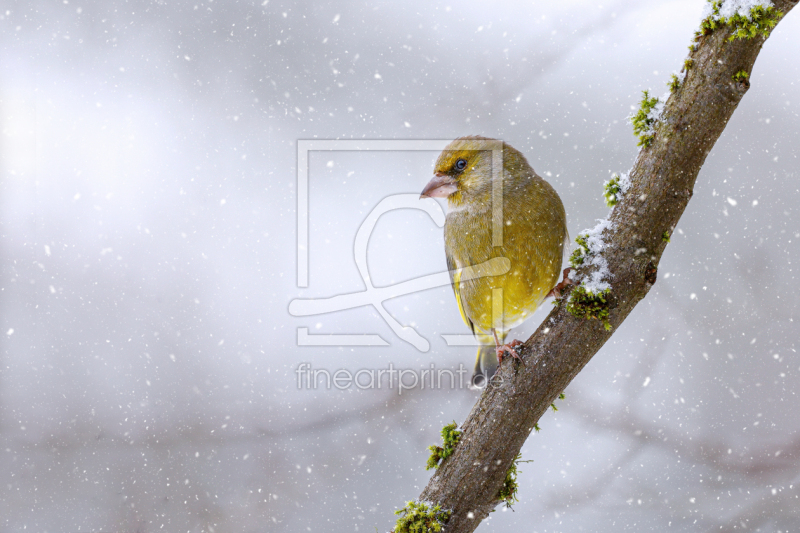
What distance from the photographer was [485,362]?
2.76 m

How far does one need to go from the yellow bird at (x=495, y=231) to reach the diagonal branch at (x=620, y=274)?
0.38 meters

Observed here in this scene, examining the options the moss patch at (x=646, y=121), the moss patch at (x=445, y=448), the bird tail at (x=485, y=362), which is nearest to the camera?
the moss patch at (x=646, y=121)

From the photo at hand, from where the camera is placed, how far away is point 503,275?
2367mm

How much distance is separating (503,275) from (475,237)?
0.68 feet

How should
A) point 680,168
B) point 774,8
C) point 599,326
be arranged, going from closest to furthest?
point 774,8, point 680,168, point 599,326

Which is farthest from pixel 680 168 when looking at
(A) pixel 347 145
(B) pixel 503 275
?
(A) pixel 347 145

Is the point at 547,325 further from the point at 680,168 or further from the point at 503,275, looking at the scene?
the point at 680,168

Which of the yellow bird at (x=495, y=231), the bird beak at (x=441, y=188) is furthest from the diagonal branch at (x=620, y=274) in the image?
the bird beak at (x=441, y=188)

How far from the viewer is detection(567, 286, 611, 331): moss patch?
1.88m

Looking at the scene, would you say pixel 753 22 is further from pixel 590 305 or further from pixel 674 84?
pixel 590 305

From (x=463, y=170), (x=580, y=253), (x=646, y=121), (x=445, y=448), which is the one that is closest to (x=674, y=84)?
(x=646, y=121)

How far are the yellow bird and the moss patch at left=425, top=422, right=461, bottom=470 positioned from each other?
0.46 meters

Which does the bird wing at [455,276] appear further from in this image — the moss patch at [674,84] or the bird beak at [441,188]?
the moss patch at [674,84]

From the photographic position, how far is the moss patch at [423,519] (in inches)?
76.4
